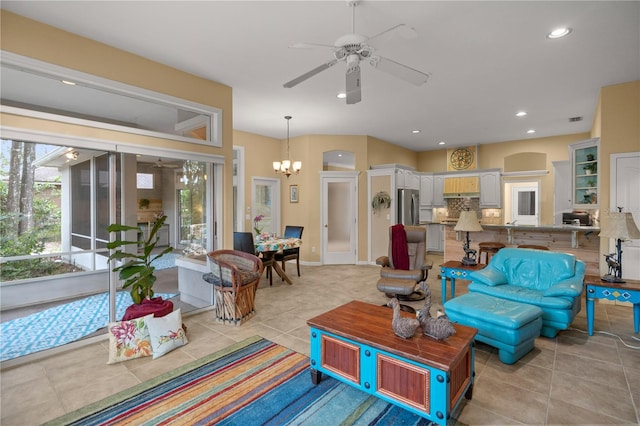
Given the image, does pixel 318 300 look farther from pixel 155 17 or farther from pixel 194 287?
pixel 155 17

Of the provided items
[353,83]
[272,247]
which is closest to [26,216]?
[272,247]

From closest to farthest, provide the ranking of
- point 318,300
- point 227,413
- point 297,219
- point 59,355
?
point 227,413 < point 59,355 < point 318,300 < point 297,219

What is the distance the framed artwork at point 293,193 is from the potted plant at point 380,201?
69.4 inches

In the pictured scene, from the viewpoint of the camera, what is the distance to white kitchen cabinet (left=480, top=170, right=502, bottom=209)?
25.0ft

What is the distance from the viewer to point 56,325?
3.19 metres

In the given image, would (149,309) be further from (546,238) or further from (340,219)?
(546,238)

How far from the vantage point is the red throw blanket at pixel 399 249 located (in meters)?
4.29

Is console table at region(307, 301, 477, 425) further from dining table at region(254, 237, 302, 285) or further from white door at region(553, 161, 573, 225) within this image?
white door at region(553, 161, 573, 225)

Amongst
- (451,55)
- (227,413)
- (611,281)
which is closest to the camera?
(227,413)

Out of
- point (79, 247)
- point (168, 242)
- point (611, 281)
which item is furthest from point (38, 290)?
point (611, 281)

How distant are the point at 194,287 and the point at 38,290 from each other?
158 centimetres

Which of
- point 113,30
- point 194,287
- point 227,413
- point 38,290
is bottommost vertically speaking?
point 227,413

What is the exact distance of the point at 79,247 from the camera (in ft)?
10.4

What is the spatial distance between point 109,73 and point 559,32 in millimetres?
4372
